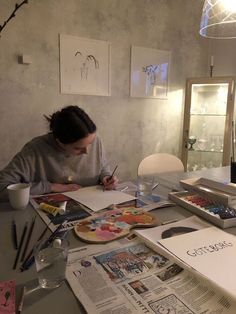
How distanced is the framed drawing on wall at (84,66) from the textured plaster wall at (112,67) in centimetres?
6

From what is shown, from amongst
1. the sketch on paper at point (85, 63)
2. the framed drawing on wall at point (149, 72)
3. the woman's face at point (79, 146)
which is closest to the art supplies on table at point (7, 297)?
the woman's face at point (79, 146)

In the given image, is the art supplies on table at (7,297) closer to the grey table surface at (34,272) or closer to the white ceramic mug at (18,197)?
the grey table surface at (34,272)

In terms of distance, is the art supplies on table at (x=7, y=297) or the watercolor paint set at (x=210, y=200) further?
the watercolor paint set at (x=210, y=200)

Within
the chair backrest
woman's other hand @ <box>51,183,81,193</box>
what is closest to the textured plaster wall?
the chair backrest

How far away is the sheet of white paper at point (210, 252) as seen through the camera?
670 millimetres

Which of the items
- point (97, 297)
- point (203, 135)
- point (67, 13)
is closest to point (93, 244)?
point (97, 297)

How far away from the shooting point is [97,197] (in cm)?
125

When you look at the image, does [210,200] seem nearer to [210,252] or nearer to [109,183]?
[210,252]

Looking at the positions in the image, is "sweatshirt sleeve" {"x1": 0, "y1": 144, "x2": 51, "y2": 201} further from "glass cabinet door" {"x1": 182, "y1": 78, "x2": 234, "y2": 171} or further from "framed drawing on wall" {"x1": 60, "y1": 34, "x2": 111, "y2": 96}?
"glass cabinet door" {"x1": 182, "y1": 78, "x2": 234, "y2": 171}

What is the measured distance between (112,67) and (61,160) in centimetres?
149

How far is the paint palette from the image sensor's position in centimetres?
97

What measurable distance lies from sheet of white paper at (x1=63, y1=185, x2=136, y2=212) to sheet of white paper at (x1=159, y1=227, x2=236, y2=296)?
0.38 meters

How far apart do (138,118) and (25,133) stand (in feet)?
4.05

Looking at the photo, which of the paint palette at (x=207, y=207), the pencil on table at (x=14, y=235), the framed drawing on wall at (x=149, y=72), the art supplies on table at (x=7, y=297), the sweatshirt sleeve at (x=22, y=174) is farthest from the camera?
the framed drawing on wall at (x=149, y=72)
